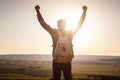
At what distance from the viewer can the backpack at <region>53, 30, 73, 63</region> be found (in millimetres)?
8375

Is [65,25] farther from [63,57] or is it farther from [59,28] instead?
[63,57]

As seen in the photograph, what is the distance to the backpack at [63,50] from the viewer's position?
838 cm

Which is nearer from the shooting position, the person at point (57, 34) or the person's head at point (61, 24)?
the person at point (57, 34)

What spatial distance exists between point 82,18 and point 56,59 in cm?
134

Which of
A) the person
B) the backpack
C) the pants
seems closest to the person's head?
the person

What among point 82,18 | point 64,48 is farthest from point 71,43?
point 82,18

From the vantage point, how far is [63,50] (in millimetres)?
8461

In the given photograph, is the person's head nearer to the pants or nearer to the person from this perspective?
the person

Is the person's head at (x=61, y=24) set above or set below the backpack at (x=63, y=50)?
above

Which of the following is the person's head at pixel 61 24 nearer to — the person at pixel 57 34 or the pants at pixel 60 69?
the person at pixel 57 34

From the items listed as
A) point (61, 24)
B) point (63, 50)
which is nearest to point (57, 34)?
point (61, 24)

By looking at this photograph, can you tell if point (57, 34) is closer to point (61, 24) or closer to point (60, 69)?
point (61, 24)

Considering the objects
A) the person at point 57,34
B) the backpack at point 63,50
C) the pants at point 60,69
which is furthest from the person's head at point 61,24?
the pants at point 60,69

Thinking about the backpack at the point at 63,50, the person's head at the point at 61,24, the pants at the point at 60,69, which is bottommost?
the pants at the point at 60,69
